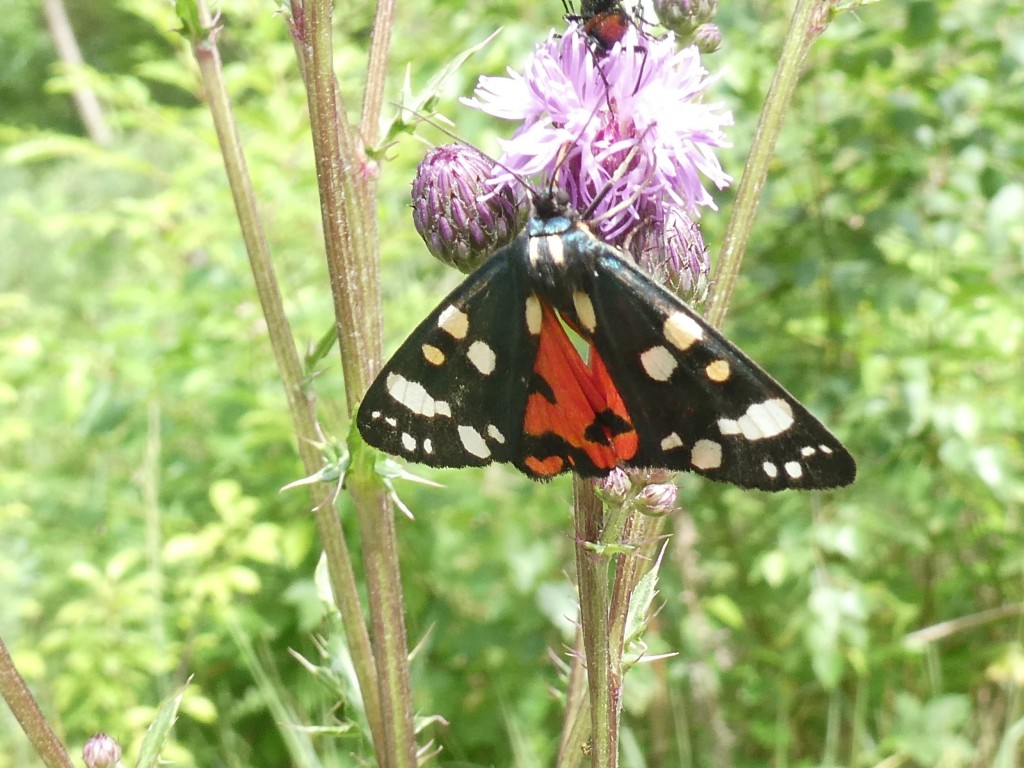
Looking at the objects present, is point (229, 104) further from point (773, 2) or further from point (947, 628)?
point (947, 628)

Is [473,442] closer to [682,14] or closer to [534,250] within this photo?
[534,250]

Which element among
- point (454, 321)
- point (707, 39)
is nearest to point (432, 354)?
point (454, 321)

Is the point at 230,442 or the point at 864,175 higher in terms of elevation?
the point at 864,175

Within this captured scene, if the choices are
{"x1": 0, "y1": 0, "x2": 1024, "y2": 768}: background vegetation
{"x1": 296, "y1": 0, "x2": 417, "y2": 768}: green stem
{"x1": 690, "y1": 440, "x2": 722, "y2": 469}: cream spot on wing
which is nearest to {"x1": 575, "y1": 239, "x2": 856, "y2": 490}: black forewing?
{"x1": 690, "y1": 440, "x2": 722, "y2": 469}: cream spot on wing

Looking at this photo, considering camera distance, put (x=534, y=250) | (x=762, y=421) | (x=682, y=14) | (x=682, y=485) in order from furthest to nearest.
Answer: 1. (x=682, y=485)
2. (x=682, y=14)
3. (x=534, y=250)
4. (x=762, y=421)

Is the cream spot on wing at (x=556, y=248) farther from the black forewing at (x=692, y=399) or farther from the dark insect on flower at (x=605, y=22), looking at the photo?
the dark insect on flower at (x=605, y=22)

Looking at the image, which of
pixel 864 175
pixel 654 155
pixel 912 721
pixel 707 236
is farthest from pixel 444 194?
pixel 912 721
